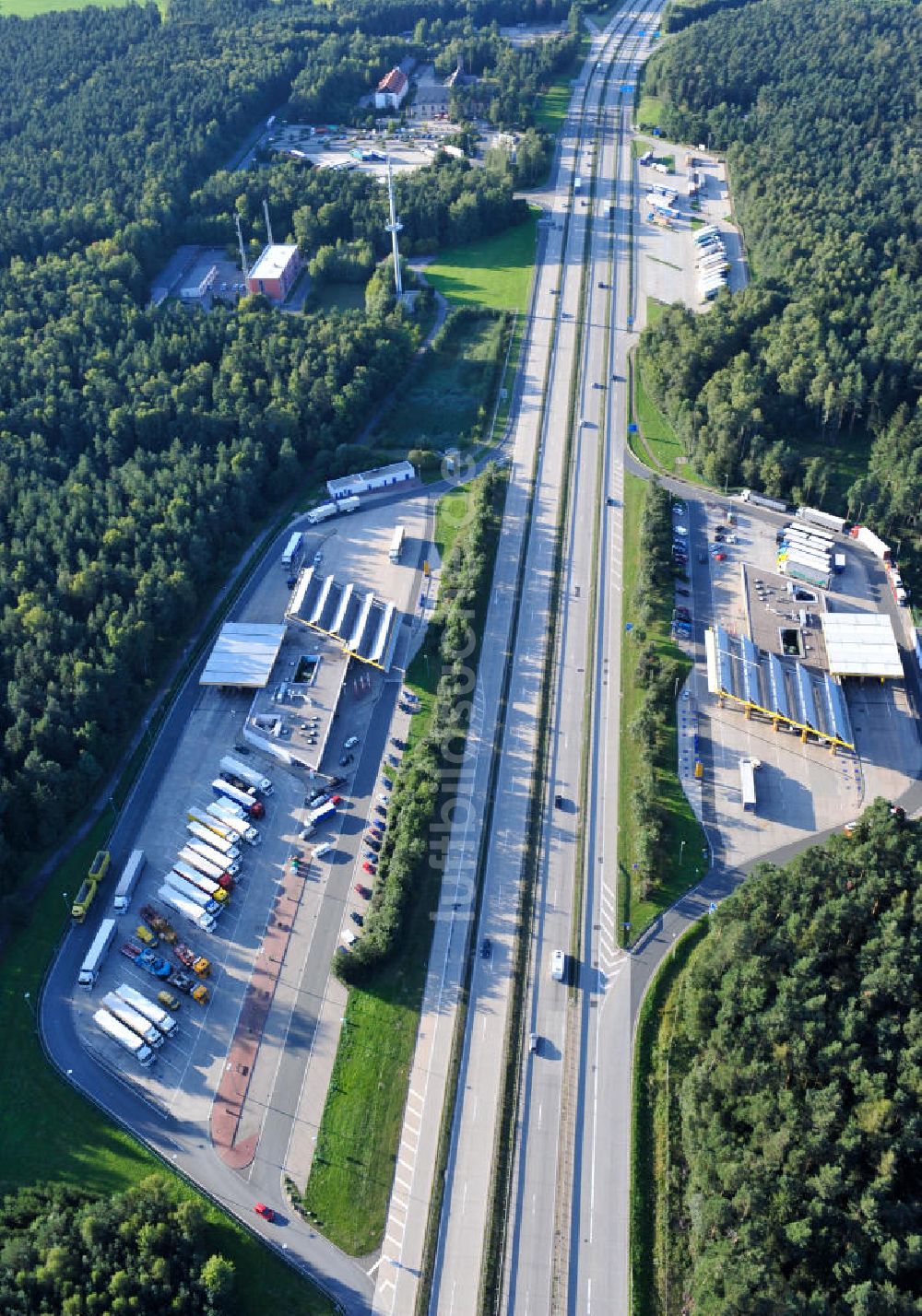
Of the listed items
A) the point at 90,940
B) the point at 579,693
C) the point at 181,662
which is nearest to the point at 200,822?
the point at 90,940

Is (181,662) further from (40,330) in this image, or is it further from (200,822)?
(40,330)

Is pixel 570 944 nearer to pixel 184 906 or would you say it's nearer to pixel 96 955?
pixel 184 906

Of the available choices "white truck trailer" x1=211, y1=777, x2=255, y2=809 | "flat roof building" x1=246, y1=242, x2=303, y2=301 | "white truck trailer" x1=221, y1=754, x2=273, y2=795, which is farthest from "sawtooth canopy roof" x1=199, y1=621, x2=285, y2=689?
"flat roof building" x1=246, y1=242, x2=303, y2=301

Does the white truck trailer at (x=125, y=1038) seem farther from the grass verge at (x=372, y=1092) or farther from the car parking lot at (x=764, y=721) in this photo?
the car parking lot at (x=764, y=721)

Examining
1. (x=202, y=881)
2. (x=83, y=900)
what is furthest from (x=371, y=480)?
(x=83, y=900)

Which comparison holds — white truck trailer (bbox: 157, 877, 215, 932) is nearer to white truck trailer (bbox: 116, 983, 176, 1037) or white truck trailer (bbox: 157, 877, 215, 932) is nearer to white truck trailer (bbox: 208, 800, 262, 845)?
white truck trailer (bbox: 208, 800, 262, 845)

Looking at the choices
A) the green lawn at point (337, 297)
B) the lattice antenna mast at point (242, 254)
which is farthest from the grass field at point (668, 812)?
the lattice antenna mast at point (242, 254)

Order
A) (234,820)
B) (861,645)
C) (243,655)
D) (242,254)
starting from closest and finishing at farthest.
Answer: (234,820) → (861,645) → (243,655) → (242,254)
